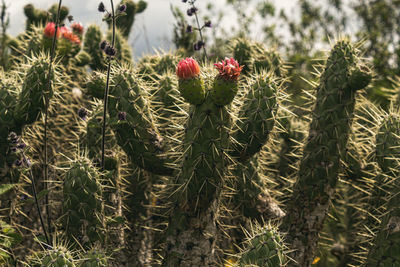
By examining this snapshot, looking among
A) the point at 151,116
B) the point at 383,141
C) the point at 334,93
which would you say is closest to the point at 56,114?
the point at 151,116

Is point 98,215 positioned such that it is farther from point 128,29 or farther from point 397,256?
point 128,29

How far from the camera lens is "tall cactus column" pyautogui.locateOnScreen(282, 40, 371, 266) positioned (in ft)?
11.4

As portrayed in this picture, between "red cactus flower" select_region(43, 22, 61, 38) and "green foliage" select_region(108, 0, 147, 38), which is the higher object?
"green foliage" select_region(108, 0, 147, 38)

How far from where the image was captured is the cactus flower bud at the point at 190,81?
107 inches

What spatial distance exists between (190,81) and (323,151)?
1268 millimetres

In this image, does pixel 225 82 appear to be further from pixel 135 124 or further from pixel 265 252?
pixel 265 252

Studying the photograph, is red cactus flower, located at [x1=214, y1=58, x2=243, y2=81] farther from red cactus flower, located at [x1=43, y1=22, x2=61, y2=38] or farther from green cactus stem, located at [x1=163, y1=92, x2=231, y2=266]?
red cactus flower, located at [x1=43, y1=22, x2=61, y2=38]

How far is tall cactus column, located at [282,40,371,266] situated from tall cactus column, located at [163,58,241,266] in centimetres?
81

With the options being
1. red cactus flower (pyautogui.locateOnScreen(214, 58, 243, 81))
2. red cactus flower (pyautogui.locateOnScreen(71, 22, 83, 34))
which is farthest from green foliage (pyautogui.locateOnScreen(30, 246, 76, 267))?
red cactus flower (pyautogui.locateOnScreen(71, 22, 83, 34))

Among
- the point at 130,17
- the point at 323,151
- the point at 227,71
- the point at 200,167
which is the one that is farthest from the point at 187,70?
the point at 130,17

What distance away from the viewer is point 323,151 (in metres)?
3.49

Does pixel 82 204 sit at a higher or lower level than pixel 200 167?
lower

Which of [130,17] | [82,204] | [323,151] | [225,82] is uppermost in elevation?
[130,17]

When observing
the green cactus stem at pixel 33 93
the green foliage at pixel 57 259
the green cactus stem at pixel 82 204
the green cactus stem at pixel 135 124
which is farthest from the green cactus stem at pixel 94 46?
the green foliage at pixel 57 259
